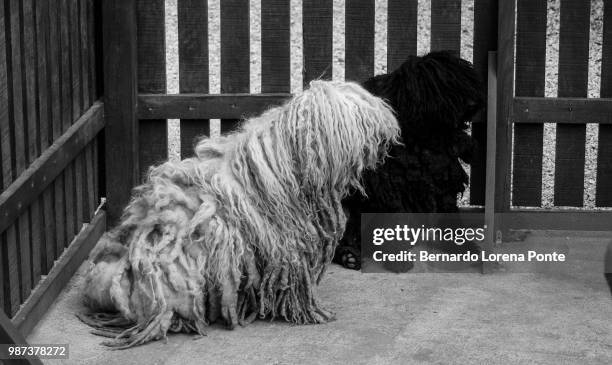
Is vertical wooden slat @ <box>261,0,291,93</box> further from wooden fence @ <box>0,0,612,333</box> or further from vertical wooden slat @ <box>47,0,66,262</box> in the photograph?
vertical wooden slat @ <box>47,0,66,262</box>

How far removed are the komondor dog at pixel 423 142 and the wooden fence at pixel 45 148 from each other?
1.34m

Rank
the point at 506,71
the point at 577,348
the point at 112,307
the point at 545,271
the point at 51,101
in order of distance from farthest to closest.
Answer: the point at 506,71, the point at 545,271, the point at 51,101, the point at 112,307, the point at 577,348

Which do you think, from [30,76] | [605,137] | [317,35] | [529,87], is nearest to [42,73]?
[30,76]

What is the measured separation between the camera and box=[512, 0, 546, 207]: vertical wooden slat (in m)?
5.43

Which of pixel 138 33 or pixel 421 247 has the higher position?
pixel 138 33

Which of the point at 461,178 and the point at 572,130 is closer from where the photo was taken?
the point at 461,178

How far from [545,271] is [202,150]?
1.85 meters

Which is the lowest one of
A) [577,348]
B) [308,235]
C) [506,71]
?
[577,348]

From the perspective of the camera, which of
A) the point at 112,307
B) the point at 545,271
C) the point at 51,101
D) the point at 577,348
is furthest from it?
the point at 545,271

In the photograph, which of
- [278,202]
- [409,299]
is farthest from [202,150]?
[409,299]

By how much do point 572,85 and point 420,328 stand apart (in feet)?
6.61

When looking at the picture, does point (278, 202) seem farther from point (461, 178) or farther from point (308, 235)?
point (461, 178)

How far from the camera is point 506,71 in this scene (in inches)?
209

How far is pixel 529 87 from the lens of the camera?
18.0 feet
